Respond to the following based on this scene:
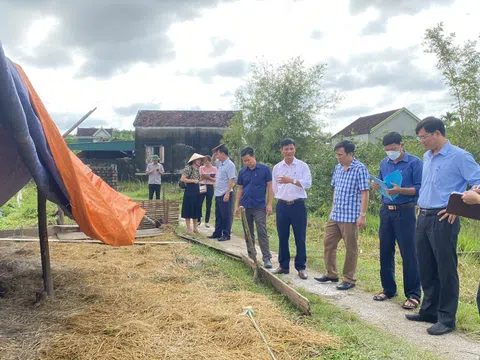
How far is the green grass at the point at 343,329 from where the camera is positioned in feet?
10.9

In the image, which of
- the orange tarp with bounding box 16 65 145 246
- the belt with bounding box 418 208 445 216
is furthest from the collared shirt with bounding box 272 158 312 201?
the orange tarp with bounding box 16 65 145 246

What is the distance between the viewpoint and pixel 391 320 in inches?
166

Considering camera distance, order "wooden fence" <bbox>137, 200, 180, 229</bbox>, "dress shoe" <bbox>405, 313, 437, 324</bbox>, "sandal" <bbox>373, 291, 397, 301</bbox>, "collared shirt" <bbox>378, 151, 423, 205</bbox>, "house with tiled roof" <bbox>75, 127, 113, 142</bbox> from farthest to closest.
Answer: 1. "house with tiled roof" <bbox>75, 127, 113, 142</bbox>
2. "wooden fence" <bbox>137, 200, 180, 229</bbox>
3. "sandal" <bbox>373, 291, 397, 301</bbox>
4. "collared shirt" <bbox>378, 151, 423, 205</bbox>
5. "dress shoe" <bbox>405, 313, 437, 324</bbox>

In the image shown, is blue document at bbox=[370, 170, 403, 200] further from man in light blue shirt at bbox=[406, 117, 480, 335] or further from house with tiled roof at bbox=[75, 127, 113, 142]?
house with tiled roof at bbox=[75, 127, 113, 142]

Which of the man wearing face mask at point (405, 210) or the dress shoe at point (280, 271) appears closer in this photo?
the man wearing face mask at point (405, 210)

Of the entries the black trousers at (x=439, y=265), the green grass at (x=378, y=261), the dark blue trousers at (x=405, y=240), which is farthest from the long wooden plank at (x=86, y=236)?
the black trousers at (x=439, y=265)

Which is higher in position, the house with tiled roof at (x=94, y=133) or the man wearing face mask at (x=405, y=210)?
the house with tiled roof at (x=94, y=133)

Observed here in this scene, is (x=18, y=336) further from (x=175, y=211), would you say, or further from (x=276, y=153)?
(x=276, y=153)

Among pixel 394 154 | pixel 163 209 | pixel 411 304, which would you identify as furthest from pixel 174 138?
pixel 411 304

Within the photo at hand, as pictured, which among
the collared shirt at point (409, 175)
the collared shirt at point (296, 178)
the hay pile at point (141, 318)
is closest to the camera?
the hay pile at point (141, 318)

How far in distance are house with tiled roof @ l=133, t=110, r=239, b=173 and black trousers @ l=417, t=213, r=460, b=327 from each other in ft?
80.8

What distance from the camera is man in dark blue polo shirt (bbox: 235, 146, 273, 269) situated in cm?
604

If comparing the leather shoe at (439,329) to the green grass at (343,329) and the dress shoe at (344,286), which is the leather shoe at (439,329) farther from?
the dress shoe at (344,286)

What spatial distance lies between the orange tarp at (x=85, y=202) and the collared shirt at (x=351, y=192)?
251 cm
